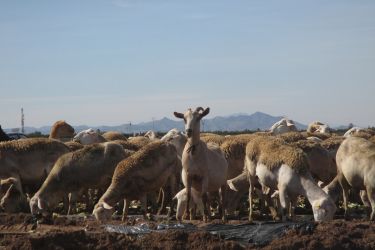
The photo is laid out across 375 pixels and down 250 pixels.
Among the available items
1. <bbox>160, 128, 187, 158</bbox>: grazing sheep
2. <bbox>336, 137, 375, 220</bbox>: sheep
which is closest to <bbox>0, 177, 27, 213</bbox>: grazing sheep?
<bbox>160, 128, 187, 158</bbox>: grazing sheep

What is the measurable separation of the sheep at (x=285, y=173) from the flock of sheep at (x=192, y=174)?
0.08 ft

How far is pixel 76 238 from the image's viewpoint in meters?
12.2

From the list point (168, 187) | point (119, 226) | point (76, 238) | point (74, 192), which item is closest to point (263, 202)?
point (168, 187)

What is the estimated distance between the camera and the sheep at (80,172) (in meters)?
18.2

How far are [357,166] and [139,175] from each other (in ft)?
18.3

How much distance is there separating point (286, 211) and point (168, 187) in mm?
4390

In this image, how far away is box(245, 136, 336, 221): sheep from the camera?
1495cm

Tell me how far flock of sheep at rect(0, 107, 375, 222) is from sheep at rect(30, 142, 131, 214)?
0.03 metres

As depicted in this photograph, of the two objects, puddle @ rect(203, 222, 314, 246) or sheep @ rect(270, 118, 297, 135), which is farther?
sheep @ rect(270, 118, 297, 135)

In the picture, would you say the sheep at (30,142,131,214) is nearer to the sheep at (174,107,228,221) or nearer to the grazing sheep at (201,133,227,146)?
the sheep at (174,107,228,221)

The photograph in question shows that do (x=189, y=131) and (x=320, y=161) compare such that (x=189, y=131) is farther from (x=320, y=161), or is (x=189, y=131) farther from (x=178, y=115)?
(x=320, y=161)

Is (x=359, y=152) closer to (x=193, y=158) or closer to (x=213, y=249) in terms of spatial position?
(x=193, y=158)

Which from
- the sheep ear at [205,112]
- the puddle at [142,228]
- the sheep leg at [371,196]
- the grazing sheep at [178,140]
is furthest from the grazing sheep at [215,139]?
the puddle at [142,228]

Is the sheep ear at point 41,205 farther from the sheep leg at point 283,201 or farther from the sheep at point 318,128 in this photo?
the sheep at point 318,128
